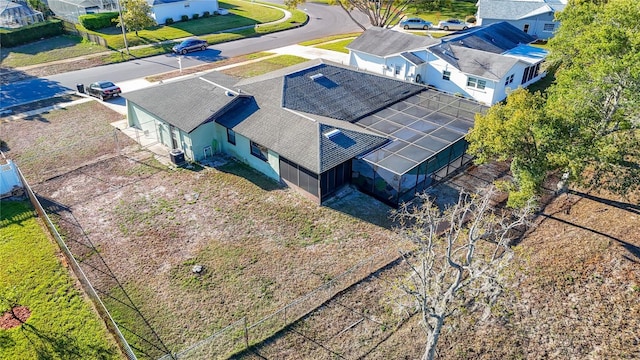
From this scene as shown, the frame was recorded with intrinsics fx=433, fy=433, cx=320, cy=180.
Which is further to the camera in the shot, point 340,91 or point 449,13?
point 449,13

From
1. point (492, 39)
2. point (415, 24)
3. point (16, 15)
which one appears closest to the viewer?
point (492, 39)

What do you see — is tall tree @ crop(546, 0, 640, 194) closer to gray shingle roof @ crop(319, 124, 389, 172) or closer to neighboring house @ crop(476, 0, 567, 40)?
gray shingle roof @ crop(319, 124, 389, 172)

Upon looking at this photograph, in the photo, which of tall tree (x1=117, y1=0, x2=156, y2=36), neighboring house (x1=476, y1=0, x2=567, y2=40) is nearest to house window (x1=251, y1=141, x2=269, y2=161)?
tall tree (x1=117, y1=0, x2=156, y2=36)

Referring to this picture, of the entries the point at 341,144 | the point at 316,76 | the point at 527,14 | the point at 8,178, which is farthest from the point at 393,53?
the point at 8,178

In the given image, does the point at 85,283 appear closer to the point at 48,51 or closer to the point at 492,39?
the point at 492,39

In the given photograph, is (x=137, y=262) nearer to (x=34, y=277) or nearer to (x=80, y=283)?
(x=80, y=283)

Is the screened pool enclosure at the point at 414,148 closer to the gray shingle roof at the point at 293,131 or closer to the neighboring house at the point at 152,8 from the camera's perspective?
the gray shingle roof at the point at 293,131

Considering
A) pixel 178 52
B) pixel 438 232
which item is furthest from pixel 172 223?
pixel 178 52
